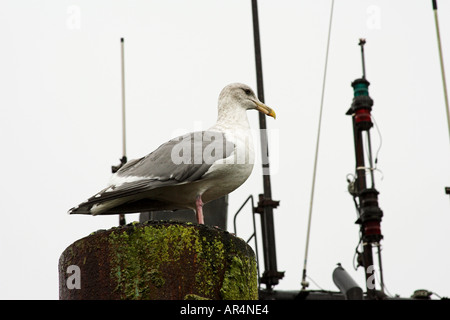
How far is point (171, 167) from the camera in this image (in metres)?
8.56

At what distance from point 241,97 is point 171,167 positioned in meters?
1.46

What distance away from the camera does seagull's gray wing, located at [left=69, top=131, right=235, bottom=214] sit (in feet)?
27.5

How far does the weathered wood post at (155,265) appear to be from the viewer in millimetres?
6910

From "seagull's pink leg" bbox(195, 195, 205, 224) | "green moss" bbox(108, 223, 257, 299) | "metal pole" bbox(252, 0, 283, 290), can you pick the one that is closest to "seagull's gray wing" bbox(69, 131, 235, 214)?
"seagull's pink leg" bbox(195, 195, 205, 224)

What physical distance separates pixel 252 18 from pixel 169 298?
12.7 meters

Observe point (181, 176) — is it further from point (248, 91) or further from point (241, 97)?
point (248, 91)

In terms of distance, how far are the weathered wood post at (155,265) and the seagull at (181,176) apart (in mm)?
1143

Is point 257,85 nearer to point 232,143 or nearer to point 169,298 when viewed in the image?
point 232,143

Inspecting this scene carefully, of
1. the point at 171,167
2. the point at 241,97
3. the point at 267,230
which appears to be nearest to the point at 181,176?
the point at 171,167

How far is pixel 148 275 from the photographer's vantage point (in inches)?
273

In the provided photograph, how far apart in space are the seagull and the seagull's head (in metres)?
0.66

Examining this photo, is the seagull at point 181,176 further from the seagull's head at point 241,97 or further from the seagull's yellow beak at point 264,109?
the seagull's yellow beak at point 264,109

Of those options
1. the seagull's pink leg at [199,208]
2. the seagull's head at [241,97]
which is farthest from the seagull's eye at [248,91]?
the seagull's pink leg at [199,208]
